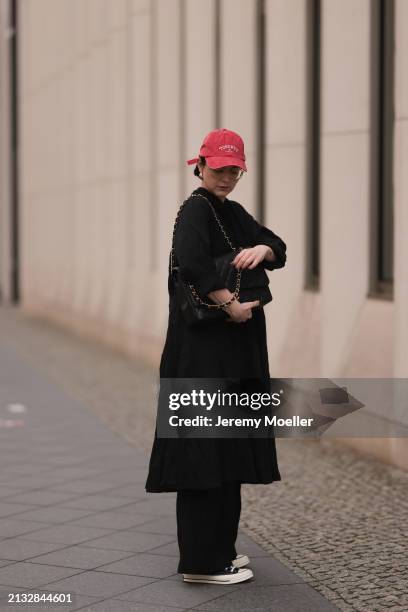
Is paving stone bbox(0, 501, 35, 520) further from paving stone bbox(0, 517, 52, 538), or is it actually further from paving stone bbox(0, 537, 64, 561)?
paving stone bbox(0, 537, 64, 561)

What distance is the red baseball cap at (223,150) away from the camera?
550 centimetres

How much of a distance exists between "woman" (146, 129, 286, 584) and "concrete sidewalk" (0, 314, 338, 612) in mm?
218

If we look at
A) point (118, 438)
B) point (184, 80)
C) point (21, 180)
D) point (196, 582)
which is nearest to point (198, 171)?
point (196, 582)

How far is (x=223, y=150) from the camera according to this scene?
5.50m

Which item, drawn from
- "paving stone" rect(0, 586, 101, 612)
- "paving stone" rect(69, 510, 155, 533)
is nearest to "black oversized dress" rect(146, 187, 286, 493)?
"paving stone" rect(0, 586, 101, 612)

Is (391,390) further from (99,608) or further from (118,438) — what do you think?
(99,608)

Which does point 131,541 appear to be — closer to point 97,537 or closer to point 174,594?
point 97,537

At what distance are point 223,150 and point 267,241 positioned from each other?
47 centimetres

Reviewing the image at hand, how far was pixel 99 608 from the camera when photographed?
17.4ft

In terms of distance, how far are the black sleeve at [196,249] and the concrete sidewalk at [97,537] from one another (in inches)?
49.3

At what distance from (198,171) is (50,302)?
18.4 m

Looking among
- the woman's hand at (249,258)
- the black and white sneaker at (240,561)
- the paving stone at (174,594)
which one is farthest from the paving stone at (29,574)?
the woman's hand at (249,258)

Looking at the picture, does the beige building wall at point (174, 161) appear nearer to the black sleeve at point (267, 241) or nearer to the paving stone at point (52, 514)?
the paving stone at point (52, 514)

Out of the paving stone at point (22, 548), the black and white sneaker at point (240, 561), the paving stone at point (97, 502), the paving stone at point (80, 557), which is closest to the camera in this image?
the black and white sneaker at point (240, 561)
